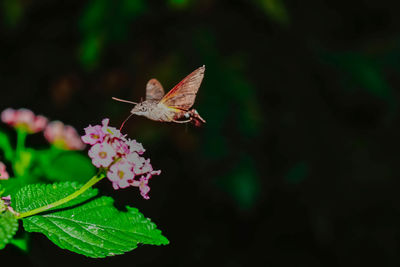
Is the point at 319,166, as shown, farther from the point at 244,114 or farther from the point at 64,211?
the point at 64,211

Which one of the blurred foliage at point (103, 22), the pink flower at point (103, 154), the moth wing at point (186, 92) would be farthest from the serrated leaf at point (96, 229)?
the blurred foliage at point (103, 22)

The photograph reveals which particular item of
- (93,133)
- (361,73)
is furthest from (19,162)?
(361,73)

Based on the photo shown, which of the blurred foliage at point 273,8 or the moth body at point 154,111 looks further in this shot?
the blurred foliage at point 273,8

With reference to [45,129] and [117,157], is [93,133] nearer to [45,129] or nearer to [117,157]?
[117,157]

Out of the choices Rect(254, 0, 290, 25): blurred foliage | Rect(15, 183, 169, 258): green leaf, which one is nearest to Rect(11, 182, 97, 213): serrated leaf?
Rect(15, 183, 169, 258): green leaf

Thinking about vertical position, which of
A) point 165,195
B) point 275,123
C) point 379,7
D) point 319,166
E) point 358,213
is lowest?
point 358,213

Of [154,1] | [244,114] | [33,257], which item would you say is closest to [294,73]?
[244,114]

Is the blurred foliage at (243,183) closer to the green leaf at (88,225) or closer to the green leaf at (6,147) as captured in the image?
the green leaf at (6,147)
